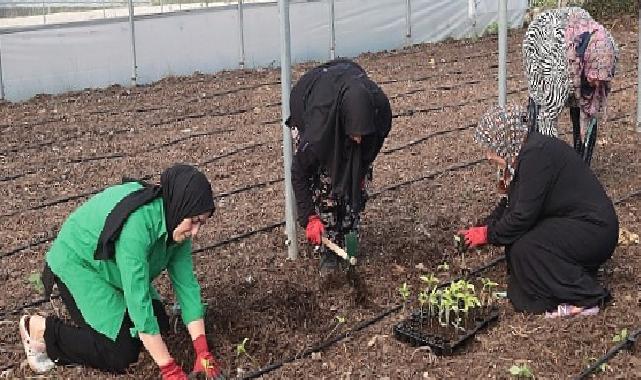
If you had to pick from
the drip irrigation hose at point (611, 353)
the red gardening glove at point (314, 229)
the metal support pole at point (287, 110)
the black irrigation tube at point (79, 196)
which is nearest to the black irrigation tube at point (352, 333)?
the drip irrigation hose at point (611, 353)

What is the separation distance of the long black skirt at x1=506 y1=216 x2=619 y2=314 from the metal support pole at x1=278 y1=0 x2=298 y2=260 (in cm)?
128

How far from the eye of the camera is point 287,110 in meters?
4.13

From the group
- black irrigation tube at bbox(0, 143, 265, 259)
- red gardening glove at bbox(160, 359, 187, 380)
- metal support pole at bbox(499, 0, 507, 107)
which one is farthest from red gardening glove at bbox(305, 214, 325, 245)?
metal support pole at bbox(499, 0, 507, 107)

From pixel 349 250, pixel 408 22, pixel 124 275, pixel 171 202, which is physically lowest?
pixel 349 250

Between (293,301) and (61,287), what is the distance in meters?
1.13

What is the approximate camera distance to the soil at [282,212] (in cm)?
337

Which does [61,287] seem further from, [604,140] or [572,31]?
[604,140]

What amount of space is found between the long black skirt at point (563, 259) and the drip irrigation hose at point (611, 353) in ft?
0.94

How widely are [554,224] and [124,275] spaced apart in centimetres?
193

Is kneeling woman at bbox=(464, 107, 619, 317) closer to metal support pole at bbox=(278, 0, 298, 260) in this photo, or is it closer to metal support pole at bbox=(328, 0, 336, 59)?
metal support pole at bbox=(278, 0, 298, 260)

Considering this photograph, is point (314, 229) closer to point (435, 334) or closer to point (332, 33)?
point (435, 334)

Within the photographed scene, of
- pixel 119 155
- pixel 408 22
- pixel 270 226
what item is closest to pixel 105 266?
pixel 270 226

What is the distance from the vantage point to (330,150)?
3666 millimetres

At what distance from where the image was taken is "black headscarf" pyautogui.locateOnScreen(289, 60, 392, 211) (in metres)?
3.51
